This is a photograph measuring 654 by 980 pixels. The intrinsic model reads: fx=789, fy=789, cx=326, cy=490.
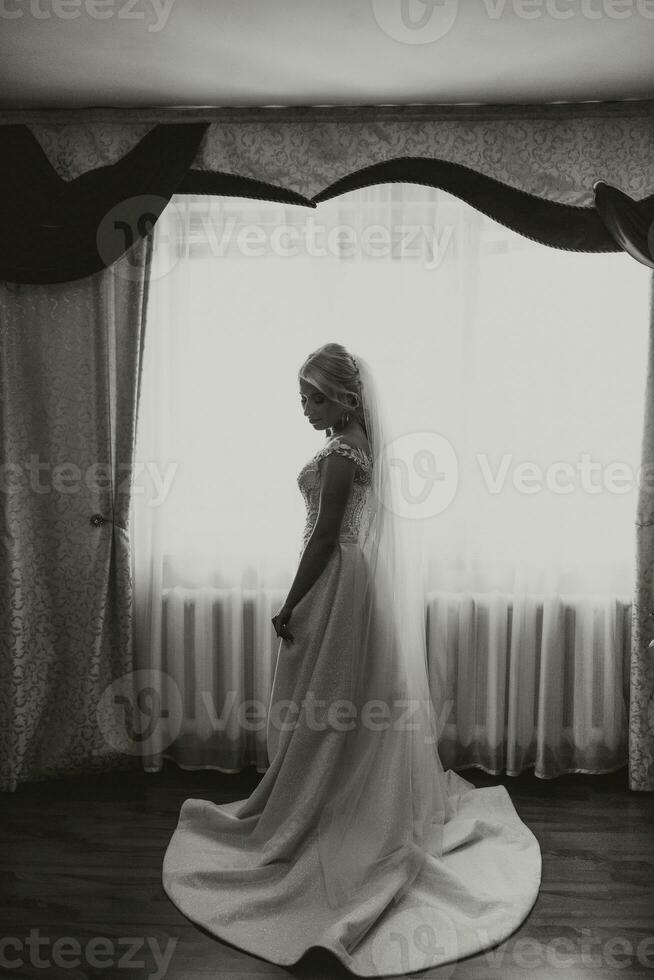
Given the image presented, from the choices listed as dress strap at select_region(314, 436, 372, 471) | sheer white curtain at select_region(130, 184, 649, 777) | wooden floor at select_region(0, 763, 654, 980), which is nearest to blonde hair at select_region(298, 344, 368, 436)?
dress strap at select_region(314, 436, 372, 471)

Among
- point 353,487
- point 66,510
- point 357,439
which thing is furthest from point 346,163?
point 66,510

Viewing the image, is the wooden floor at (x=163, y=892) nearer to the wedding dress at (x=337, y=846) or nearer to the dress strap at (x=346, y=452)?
the wedding dress at (x=337, y=846)

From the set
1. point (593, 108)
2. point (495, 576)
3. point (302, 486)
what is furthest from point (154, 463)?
point (593, 108)

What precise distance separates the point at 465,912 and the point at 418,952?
0.78 ft

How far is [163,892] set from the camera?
2381mm

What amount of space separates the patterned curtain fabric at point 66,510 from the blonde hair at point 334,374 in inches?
37.2

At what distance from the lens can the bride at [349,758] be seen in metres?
2.31

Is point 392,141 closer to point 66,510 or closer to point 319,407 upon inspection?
point 319,407

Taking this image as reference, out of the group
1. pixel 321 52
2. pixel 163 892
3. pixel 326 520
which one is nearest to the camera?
pixel 163 892

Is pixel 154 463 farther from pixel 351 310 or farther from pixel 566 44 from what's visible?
pixel 566 44

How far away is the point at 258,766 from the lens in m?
3.30

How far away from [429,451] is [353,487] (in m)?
0.80

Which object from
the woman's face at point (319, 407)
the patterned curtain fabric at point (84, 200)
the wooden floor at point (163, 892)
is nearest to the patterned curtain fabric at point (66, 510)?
the patterned curtain fabric at point (84, 200)

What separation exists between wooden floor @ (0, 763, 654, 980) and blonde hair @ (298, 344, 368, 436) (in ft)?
5.23
